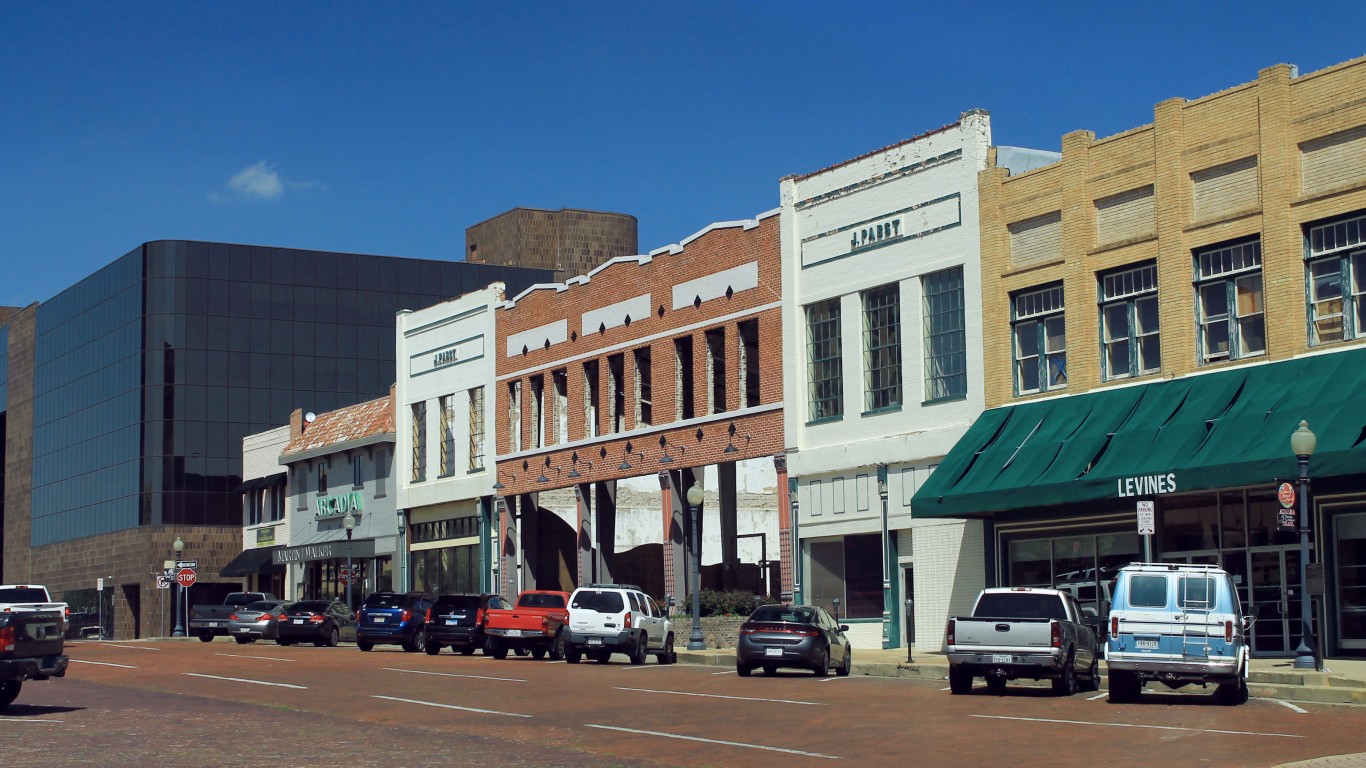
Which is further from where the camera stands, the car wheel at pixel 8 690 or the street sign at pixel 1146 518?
the street sign at pixel 1146 518

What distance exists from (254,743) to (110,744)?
1.43m

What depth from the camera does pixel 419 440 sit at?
2418 inches

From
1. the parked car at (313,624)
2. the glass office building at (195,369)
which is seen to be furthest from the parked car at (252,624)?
the glass office building at (195,369)

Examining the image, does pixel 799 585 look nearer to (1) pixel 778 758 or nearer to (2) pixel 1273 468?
(2) pixel 1273 468

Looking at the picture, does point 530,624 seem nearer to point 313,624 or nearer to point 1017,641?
point 313,624

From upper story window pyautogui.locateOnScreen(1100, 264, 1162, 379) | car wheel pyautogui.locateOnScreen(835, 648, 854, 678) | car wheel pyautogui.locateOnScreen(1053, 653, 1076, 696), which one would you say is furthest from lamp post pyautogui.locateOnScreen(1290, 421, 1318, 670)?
car wheel pyautogui.locateOnScreen(835, 648, 854, 678)

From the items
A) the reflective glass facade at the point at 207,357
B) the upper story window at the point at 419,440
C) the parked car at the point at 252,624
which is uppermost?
the reflective glass facade at the point at 207,357

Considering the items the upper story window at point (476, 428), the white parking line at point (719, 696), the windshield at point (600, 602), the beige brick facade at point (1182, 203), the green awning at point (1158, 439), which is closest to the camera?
the white parking line at point (719, 696)

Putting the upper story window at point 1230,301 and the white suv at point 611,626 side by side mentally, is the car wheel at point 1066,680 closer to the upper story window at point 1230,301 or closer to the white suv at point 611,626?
the upper story window at point 1230,301

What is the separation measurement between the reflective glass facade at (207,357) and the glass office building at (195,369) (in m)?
0.07

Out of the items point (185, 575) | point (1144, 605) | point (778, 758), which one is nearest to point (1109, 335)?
point (1144, 605)

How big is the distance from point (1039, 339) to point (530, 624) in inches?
504

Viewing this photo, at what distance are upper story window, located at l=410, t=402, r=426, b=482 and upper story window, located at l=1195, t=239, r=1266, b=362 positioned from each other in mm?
33898

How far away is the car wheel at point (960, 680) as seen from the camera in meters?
25.1
